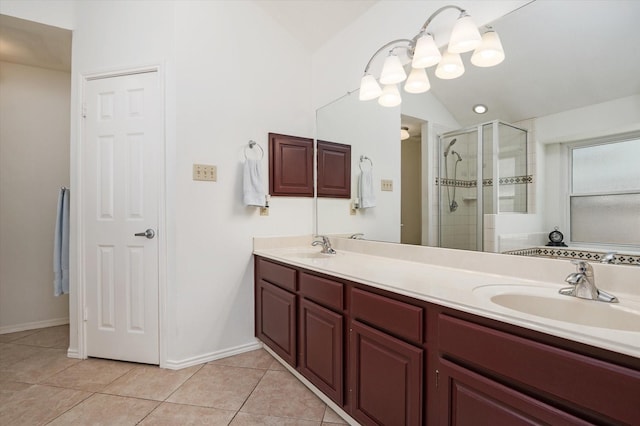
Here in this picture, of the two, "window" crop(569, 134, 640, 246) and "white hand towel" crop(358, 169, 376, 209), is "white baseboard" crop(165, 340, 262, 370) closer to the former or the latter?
"white hand towel" crop(358, 169, 376, 209)

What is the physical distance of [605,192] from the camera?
117 cm

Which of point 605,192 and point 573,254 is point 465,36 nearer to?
point 605,192

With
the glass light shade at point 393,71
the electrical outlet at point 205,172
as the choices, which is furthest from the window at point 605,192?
the electrical outlet at point 205,172

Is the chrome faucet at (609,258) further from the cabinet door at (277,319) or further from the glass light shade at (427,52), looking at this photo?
the cabinet door at (277,319)

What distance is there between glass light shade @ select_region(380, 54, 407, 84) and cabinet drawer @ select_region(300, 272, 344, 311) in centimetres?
121

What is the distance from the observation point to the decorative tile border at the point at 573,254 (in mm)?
1105

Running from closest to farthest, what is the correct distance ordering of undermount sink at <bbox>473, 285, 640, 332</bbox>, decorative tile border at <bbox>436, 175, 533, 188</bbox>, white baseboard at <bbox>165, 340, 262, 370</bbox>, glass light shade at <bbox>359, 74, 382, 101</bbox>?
1. undermount sink at <bbox>473, 285, 640, 332</bbox>
2. decorative tile border at <bbox>436, 175, 533, 188</bbox>
3. glass light shade at <bbox>359, 74, 382, 101</bbox>
4. white baseboard at <bbox>165, 340, 262, 370</bbox>

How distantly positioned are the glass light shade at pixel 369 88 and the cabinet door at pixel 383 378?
1407 mm

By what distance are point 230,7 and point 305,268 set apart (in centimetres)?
198

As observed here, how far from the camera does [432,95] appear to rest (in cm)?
172

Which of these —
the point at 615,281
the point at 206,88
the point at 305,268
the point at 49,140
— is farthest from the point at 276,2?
the point at 615,281

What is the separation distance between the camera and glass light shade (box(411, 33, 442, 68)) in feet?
5.22

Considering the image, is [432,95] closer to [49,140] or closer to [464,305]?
[464,305]

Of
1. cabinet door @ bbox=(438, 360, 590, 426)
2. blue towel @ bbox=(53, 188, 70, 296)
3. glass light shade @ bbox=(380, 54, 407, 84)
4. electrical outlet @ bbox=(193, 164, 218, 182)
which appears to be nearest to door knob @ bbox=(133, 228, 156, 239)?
electrical outlet @ bbox=(193, 164, 218, 182)
